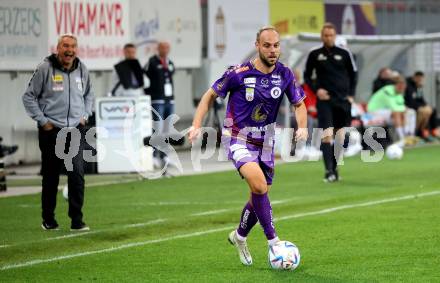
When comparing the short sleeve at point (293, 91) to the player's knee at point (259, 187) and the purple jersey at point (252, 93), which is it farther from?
the player's knee at point (259, 187)

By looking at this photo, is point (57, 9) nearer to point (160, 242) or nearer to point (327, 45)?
point (327, 45)

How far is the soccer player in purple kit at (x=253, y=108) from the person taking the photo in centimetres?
1058

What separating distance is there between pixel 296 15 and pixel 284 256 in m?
23.1

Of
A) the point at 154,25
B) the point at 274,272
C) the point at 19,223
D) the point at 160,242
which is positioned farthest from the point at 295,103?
the point at 154,25

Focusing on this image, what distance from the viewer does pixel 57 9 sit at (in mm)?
23656

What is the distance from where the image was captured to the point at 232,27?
30.0 m

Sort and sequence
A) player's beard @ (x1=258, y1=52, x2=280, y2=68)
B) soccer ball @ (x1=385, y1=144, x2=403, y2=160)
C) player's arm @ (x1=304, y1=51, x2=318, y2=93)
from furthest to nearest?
soccer ball @ (x1=385, y1=144, x2=403, y2=160), player's arm @ (x1=304, y1=51, x2=318, y2=93), player's beard @ (x1=258, y1=52, x2=280, y2=68)

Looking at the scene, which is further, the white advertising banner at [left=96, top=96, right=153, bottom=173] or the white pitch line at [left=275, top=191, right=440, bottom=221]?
the white advertising banner at [left=96, top=96, right=153, bottom=173]

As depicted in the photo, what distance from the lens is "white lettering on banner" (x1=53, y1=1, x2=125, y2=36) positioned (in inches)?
936

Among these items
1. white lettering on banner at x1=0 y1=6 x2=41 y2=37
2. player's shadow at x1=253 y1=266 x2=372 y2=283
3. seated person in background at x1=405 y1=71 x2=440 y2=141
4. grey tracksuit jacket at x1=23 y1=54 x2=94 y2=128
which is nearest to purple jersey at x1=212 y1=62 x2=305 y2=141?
player's shadow at x1=253 y1=266 x2=372 y2=283

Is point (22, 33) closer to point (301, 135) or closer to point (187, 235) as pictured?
point (187, 235)

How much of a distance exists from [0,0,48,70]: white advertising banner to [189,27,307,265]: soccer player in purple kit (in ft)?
40.4

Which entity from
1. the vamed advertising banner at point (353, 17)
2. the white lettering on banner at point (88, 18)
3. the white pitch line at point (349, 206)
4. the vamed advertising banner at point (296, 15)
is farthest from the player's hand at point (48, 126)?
the vamed advertising banner at point (353, 17)

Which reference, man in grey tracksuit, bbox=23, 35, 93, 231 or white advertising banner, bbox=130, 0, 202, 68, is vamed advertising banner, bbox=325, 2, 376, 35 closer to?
white advertising banner, bbox=130, 0, 202, 68
